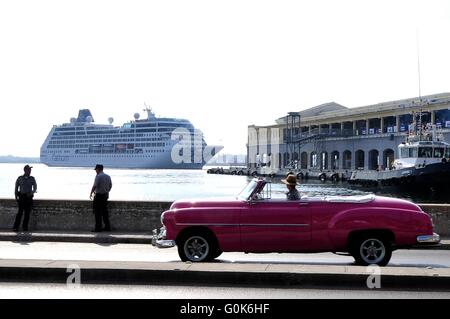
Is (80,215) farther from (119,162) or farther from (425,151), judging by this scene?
(119,162)

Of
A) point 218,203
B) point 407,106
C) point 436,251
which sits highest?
point 407,106

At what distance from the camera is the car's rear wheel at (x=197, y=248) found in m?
10.4

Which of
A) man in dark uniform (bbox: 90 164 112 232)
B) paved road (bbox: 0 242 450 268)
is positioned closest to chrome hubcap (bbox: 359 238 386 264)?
paved road (bbox: 0 242 450 268)

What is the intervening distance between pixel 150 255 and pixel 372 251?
4.27 m

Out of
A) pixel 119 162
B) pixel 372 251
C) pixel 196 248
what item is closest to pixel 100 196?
pixel 196 248

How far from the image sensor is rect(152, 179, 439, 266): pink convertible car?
10.1 m

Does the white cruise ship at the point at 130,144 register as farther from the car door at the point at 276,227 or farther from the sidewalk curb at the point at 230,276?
the sidewalk curb at the point at 230,276

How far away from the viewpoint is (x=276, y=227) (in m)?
10.2

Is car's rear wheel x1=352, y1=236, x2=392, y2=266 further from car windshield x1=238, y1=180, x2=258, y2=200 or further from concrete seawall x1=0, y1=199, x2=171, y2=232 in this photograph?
concrete seawall x1=0, y1=199, x2=171, y2=232

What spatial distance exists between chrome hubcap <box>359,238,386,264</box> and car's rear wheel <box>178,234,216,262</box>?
2428 mm

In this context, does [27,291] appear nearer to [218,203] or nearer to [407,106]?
[218,203]
